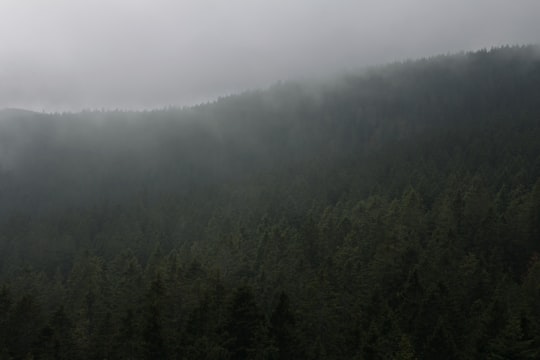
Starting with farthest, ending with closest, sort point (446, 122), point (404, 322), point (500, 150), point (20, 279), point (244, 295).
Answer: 1. point (446, 122)
2. point (500, 150)
3. point (20, 279)
4. point (404, 322)
5. point (244, 295)

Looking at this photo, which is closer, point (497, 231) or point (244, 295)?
point (244, 295)

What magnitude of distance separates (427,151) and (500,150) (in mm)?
18038

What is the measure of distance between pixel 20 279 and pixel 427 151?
88961 millimetres

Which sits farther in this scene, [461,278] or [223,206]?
[223,206]

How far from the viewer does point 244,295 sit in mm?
28109

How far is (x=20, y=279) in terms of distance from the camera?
58844 millimetres

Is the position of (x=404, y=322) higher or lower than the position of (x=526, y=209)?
lower

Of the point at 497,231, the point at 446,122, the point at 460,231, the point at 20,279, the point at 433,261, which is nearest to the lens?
the point at 433,261

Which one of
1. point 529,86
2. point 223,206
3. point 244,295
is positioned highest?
point 529,86

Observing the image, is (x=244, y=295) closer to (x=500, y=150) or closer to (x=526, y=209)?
(x=526, y=209)

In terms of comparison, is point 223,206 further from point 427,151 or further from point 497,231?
point 497,231

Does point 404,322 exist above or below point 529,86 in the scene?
below

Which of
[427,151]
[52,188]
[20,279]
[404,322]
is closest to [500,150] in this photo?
[427,151]

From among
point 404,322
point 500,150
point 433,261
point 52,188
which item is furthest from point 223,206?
point 52,188
